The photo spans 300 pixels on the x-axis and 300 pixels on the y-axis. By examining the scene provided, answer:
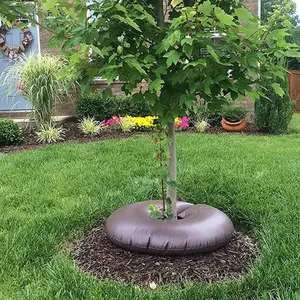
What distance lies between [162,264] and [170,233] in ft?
0.63

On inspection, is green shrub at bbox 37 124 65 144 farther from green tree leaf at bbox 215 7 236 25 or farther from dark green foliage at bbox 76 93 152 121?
green tree leaf at bbox 215 7 236 25

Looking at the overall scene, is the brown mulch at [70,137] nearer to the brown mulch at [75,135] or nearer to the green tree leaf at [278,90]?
the brown mulch at [75,135]

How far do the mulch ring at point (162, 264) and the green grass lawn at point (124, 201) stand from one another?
106mm

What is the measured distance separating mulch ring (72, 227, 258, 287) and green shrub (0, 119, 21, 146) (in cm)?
435

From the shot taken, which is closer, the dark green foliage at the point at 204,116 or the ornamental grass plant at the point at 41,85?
the ornamental grass plant at the point at 41,85

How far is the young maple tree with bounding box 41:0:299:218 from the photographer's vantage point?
1941 mm

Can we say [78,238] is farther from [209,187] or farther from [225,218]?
[209,187]

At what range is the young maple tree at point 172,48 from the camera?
1.94 meters

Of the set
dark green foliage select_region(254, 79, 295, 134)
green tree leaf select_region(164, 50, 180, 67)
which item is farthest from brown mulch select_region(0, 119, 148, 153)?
green tree leaf select_region(164, 50, 180, 67)

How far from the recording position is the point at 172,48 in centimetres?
204

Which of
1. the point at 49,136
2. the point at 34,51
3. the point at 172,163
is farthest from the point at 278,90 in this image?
the point at 34,51

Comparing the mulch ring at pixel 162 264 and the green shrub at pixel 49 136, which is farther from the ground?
the green shrub at pixel 49 136

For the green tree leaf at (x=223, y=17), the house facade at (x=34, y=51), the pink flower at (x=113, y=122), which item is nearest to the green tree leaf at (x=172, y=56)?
the green tree leaf at (x=223, y=17)

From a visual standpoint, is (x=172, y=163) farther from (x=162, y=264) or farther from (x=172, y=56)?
(x=172, y=56)
